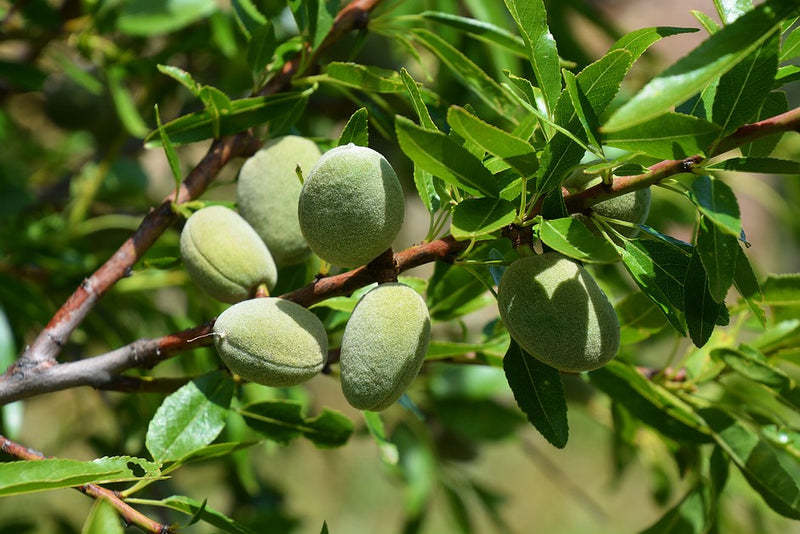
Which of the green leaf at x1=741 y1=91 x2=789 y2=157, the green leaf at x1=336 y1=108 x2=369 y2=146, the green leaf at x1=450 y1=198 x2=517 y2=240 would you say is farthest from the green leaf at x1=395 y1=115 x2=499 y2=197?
the green leaf at x1=741 y1=91 x2=789 y2=157

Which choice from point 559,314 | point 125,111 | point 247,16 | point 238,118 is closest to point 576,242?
point 559,314

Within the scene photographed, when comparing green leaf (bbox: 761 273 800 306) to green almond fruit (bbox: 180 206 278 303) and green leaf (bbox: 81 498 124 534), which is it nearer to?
green almond fruit (bbox: 180 206 278 303)

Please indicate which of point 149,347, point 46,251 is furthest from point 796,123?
point 46,251

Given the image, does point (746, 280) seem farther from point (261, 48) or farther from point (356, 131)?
point (261, 48)

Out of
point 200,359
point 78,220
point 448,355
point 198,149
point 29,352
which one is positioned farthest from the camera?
point 198,149

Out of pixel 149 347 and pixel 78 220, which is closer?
pixel 149 347

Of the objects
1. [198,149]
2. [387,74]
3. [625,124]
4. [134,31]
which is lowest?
[198,149]

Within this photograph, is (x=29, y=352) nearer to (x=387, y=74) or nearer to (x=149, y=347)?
Answer: (x=149, y=347)
